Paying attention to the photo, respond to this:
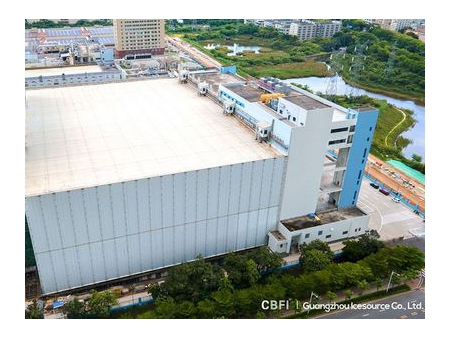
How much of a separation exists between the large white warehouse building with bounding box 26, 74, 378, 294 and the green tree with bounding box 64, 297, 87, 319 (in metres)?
2.27

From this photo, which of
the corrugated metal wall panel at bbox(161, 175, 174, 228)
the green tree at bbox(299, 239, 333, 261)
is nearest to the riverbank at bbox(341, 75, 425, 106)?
the green tree at bbox(299, 239, 333, 261)

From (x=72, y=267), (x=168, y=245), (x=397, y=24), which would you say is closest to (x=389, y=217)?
(x=168, y=245)

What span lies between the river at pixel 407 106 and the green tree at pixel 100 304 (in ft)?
115

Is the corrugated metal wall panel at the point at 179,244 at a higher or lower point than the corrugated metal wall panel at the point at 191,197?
lower

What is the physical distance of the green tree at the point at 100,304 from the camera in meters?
19.0

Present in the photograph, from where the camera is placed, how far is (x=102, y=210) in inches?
787

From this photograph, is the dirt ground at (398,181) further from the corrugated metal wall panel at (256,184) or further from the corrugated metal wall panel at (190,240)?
the corrugated metal wall panel at (190,240)

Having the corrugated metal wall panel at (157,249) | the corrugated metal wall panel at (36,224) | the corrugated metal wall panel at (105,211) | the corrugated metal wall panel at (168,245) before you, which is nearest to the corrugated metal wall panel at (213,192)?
the corrugated metal wall panel at (168,245)

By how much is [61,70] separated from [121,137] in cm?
3425

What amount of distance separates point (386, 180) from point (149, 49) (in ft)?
155

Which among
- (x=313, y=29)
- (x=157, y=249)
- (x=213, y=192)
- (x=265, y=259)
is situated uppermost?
(x=313, y=29)

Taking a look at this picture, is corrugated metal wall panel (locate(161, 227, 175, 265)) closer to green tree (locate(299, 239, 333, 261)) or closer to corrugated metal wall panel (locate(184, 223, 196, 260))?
corrugated metal wall panel (locate(184, 223, 196, 260))

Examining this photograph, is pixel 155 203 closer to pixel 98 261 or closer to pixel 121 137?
pixel 98 261

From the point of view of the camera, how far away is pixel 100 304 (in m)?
19.2
